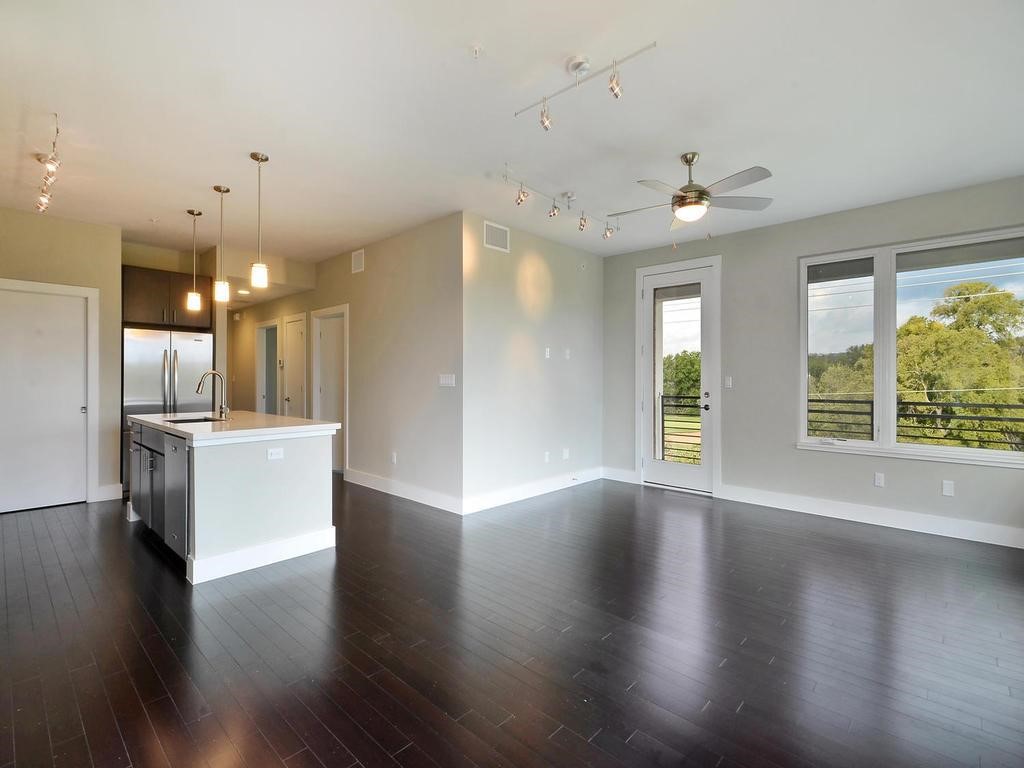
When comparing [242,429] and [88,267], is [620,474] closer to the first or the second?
[242,429]

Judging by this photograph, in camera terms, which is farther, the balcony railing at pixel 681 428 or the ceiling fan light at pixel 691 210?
the balcony railing at pixel 681 428

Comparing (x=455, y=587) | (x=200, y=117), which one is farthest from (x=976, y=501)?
(x=200, y=117)

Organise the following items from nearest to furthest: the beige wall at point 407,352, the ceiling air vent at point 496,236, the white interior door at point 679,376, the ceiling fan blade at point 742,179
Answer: the ceiling fan blade at point 742,179, the beige wall at point 407,352, the ceiling air vent at point 496,236, the white interior door at point 679,376

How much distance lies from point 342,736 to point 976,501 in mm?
5048

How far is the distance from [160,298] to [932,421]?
26.7 feet

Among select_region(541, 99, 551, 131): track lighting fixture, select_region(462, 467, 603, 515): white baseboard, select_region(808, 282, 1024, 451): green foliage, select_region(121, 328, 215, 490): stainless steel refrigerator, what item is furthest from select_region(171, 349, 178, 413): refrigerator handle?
select_region(808, 282, 1024, 451): green foliage

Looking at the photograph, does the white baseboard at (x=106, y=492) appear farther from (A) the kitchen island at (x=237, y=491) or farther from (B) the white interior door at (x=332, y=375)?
(B) the white interior door at (x=332, y=375)

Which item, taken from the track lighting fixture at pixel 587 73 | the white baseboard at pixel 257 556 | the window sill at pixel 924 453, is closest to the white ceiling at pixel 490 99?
the track lighting fixture at pixel 587 73

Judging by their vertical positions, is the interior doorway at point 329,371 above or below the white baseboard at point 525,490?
above

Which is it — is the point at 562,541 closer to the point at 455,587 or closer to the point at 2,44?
the point at 455,587

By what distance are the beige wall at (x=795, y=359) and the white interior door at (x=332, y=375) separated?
4224 mm

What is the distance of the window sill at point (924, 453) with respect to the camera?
157 inches

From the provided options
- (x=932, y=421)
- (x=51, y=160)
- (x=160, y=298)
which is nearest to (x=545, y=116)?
(x=51, y=160)

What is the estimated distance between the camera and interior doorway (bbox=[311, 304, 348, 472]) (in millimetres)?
6734
